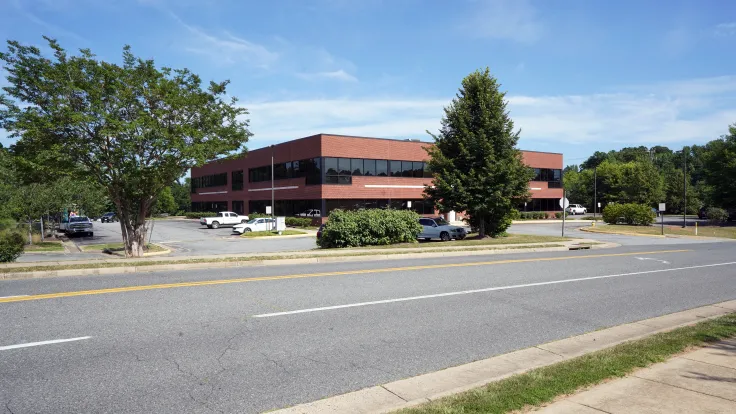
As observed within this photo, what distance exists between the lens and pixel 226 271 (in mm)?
13211

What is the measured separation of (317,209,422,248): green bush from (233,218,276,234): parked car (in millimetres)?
19989

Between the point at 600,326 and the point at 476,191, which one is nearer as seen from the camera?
the point at 600,326

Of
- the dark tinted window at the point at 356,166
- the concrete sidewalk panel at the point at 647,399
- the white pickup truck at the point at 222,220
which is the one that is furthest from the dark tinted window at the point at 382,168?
the concrete sidewalk panel at the point at 647,399

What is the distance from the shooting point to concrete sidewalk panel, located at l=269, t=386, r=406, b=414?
167 inches

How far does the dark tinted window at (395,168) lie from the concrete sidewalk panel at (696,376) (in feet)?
142

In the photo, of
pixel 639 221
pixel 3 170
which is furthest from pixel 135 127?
pixel 639 221

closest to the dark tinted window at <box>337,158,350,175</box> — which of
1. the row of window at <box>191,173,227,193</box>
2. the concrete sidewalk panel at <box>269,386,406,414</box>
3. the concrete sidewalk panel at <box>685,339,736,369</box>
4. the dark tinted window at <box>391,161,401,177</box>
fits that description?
the dark tinted window at <box>391,161,401,177</box>

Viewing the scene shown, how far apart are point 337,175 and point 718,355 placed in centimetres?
4012

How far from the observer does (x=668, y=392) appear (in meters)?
4.57

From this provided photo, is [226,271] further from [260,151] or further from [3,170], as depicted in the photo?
[260,151]

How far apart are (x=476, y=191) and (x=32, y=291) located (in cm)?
2325

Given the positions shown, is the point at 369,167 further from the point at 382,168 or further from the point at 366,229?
the point at 366,229

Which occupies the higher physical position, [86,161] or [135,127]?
[135,127]

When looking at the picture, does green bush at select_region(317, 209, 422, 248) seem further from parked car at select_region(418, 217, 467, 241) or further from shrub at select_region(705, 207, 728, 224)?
shrub at select_region(705, 207, 728, 224)
